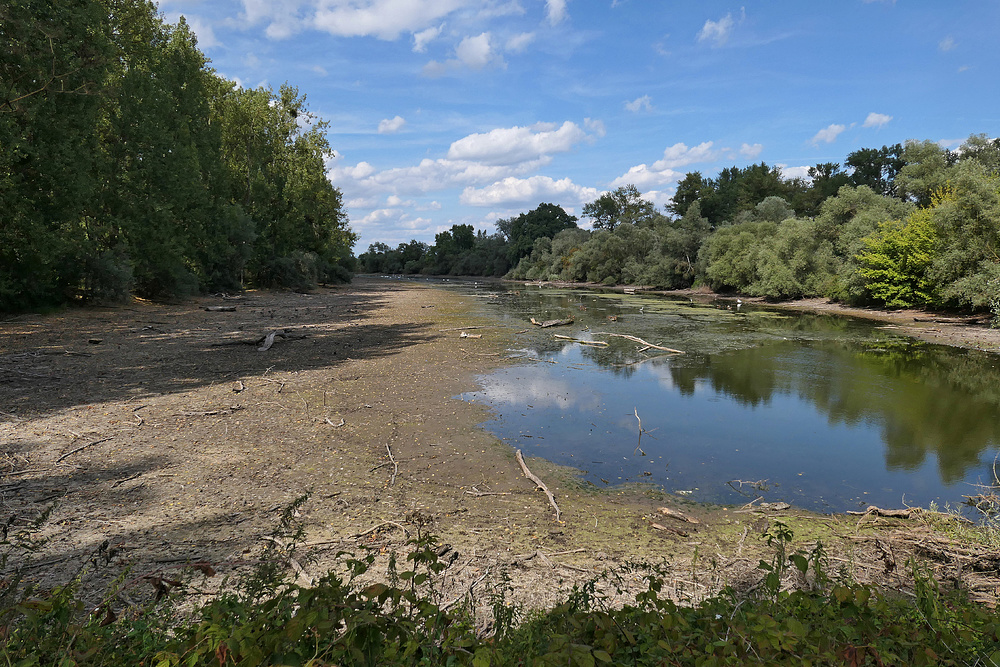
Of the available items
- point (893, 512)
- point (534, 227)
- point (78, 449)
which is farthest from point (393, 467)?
point (534, 227)

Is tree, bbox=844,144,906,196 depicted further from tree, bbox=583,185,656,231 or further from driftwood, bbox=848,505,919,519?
driftwood, bbox=848,505,919,519

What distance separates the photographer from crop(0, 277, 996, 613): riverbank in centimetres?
491

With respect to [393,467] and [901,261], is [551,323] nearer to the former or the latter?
[393,467]

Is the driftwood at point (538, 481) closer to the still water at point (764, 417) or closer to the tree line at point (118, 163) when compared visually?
the still water at point (764, 417)

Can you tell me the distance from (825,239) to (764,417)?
1481 inches

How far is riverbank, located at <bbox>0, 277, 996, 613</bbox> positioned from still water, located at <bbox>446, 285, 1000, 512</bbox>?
38.3 inches

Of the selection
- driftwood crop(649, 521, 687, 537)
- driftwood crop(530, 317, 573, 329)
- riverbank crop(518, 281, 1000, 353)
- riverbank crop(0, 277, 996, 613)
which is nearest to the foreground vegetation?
riverbank crop(0, 277, 996, 613)

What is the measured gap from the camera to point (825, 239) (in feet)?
137

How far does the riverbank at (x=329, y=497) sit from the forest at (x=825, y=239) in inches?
939

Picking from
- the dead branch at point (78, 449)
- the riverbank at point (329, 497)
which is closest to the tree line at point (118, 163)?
the riverbank at point (329, 497)

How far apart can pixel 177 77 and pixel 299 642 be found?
37.9 meters

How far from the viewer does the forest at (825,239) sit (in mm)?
26562

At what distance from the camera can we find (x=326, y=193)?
56.5m

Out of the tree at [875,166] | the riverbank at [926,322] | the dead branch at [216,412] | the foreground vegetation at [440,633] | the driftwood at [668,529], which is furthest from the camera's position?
the tree at [875,166]
